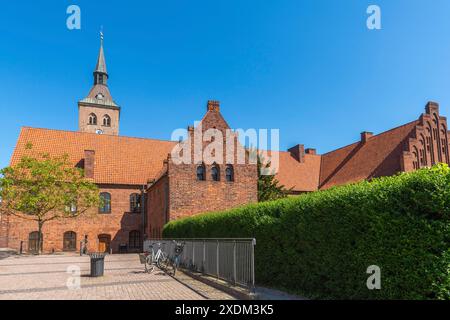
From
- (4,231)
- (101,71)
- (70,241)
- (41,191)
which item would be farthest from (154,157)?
(101,71)

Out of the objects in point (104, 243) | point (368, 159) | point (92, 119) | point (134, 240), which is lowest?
point (104, 243)

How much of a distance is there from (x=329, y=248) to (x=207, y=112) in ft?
64.9

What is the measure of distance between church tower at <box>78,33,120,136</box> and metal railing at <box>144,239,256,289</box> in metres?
51.6

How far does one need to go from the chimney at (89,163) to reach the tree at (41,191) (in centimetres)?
Answer: 350

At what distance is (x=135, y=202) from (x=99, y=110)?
31.8 meters

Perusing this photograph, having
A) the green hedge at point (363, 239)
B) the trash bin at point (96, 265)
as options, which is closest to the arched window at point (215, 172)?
the trash bin at point (96, 265)

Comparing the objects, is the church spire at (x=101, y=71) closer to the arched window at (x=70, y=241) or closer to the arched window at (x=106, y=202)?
the arched window at (x=106, y=202)

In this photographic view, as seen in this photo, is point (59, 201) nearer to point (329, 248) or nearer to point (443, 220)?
point (329, 248)

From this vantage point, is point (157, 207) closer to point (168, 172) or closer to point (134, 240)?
point (168, 172)

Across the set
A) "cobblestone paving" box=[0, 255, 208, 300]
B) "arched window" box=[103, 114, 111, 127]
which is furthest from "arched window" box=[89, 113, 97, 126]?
"cobblestone paving" box=[0, 255, 208, 300]

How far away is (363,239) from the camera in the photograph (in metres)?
7.61

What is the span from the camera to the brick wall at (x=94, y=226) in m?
34.5

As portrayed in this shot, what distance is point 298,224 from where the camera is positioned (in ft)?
32.5
